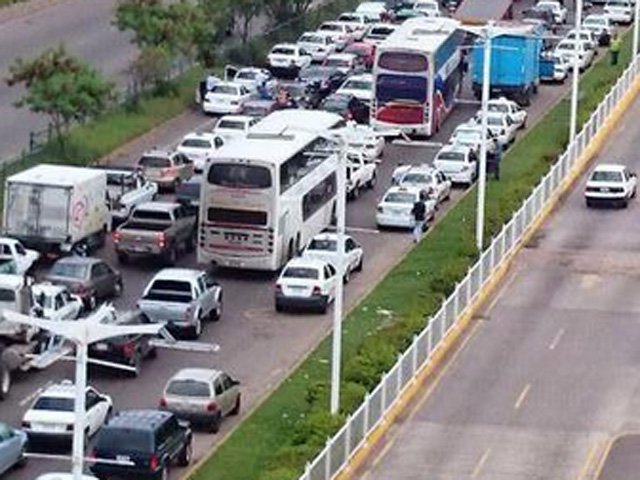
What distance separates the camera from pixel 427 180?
83875 mm

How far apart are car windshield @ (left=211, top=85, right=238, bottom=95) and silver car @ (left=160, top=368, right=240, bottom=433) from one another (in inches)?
1595

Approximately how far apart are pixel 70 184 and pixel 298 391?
1422cm

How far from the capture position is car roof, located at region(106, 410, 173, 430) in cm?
5412

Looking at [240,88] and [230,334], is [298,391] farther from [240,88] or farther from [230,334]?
[240,88]

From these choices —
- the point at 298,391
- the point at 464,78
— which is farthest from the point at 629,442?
the point at 464,78

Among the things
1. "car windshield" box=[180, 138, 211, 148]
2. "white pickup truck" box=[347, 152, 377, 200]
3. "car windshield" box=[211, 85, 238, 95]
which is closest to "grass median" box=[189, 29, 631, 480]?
"white pickup truck" box=[347, 152, 377, 200]

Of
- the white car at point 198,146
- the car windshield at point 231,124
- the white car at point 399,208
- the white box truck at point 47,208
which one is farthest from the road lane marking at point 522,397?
the car windshield at point 231,124

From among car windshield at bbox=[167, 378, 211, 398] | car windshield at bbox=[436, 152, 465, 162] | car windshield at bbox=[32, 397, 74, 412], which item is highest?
car windshield at bbox=[32, 397, 74, 412]

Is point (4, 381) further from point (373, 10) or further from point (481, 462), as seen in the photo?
point (373, 10)

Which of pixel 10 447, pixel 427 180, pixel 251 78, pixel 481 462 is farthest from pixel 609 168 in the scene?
pixel 10 447

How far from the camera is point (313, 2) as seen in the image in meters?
123

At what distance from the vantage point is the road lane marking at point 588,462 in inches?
2186

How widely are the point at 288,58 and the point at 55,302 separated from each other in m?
43.2

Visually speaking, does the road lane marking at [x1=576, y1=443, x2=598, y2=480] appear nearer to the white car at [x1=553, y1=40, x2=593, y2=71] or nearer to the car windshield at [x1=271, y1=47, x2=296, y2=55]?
the car windshield at [x1=271, y1=47, x2=296, y2=55]
